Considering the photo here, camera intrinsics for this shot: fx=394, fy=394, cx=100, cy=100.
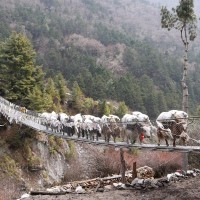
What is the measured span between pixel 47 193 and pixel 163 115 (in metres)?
4.34

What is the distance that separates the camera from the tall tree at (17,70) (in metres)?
23.4

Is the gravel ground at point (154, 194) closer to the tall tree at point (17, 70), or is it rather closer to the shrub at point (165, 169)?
the shrub at point (165, 169)

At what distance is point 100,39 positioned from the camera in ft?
291

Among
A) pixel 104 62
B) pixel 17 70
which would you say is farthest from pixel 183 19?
pixel 104 62

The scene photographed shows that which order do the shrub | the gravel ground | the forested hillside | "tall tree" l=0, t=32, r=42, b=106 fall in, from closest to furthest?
the gravel ground → the shrub → "tall tree" l=0, t=32, r=42, b=106 → the forested hillside

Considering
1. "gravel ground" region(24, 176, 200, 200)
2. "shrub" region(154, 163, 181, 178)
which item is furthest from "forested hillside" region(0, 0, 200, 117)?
"gravel ground" region(24, 176, 200, 200)

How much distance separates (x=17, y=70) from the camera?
24062 mm

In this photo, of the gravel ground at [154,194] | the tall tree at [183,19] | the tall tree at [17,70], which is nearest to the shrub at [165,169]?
the tall tree at [183,19]

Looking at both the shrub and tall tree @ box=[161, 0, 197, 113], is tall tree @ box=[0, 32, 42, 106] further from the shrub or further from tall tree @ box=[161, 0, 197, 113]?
the shrub

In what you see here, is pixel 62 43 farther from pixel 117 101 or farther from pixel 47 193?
pixel 47 193

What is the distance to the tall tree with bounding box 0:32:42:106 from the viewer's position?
23422 mm

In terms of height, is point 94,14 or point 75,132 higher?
point 94,14

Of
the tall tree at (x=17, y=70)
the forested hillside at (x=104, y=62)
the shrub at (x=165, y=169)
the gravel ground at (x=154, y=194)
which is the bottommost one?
the gravel ground at (x=154, y=194)

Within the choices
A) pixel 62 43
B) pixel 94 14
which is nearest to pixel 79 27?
pixel 62 43
